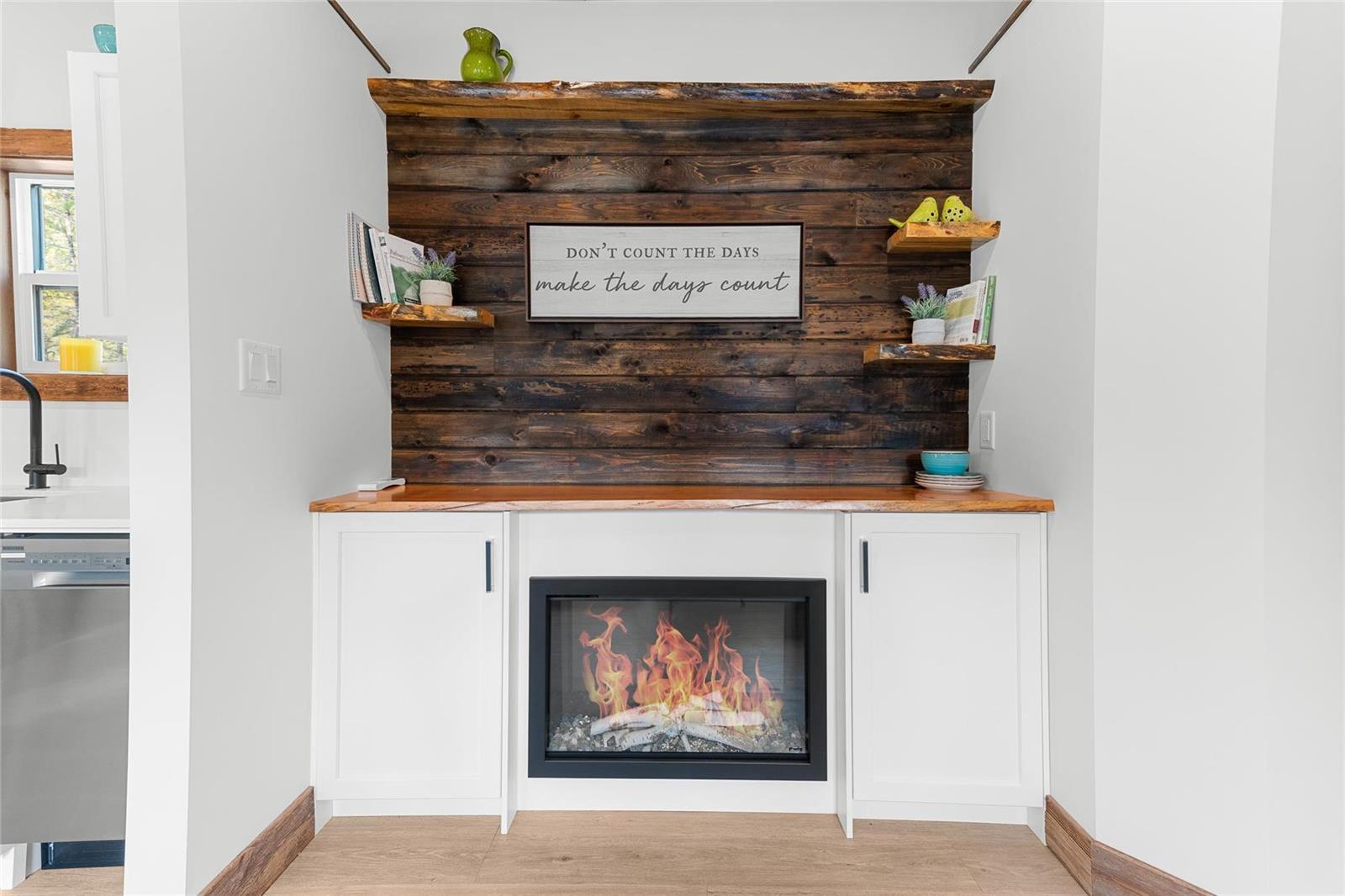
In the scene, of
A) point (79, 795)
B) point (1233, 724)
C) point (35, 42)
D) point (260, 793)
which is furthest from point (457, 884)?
point (35, 42)

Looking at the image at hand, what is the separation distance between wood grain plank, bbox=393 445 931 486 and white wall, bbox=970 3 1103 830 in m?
0.42

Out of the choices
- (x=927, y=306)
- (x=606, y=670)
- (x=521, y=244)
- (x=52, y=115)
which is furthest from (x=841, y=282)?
(x=52, y=115)

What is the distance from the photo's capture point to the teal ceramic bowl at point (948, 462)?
2.17m

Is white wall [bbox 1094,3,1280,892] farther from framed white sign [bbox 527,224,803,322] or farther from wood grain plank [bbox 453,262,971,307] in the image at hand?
framed white sign [bbox 527,224,803,322]

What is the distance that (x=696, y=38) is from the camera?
7.62ft

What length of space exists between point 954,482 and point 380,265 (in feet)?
6.74

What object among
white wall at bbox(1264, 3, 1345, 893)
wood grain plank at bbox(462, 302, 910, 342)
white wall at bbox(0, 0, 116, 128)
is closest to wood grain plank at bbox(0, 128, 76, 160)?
white wall at bbox(0, 0, 116, 128)

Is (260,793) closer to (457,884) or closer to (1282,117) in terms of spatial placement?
(457,884)

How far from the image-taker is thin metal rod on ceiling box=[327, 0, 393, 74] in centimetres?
198

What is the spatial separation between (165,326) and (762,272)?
5.80 feet

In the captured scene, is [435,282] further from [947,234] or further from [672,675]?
[947,234]

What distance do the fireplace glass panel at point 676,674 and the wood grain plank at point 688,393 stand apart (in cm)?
78

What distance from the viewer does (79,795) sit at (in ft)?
4.98

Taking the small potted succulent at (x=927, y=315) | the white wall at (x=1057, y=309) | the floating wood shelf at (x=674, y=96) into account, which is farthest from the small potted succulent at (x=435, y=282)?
the white wall at (x=1057, y=309)
